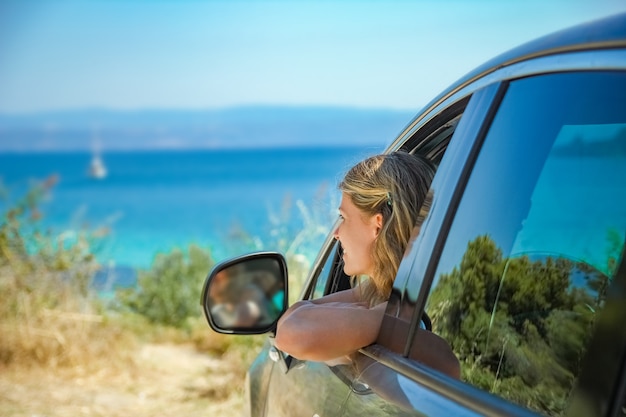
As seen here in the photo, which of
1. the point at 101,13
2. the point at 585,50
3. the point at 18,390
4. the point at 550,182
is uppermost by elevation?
the point at 101,13

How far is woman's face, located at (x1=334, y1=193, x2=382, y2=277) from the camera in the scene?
2439 millimetres

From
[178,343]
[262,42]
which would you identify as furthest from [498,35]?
[178,343]

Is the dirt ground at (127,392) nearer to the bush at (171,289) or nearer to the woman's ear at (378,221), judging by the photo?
the bush at (171,289)

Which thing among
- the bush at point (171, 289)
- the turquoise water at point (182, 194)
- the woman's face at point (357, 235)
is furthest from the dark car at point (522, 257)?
the bush at point (171, 289)

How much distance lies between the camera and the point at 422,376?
1878 millimetres

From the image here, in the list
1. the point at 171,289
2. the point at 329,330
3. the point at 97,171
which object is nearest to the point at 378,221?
the point at 329,330

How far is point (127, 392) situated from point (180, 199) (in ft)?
188

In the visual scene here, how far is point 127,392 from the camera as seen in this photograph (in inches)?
337

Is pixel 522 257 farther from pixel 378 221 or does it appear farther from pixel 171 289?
pixel 171 289

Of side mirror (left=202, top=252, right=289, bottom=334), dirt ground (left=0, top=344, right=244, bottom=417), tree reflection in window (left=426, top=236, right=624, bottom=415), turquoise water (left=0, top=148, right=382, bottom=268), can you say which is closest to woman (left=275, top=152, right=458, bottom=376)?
tree reflection in window (left=426, top=236, right=624, bottom=415)

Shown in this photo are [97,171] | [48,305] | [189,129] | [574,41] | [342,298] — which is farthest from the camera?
[189,129]

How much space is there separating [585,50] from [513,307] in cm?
48

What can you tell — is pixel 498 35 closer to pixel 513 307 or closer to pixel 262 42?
pixel 262 42

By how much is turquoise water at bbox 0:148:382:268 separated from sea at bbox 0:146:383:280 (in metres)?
0.02
